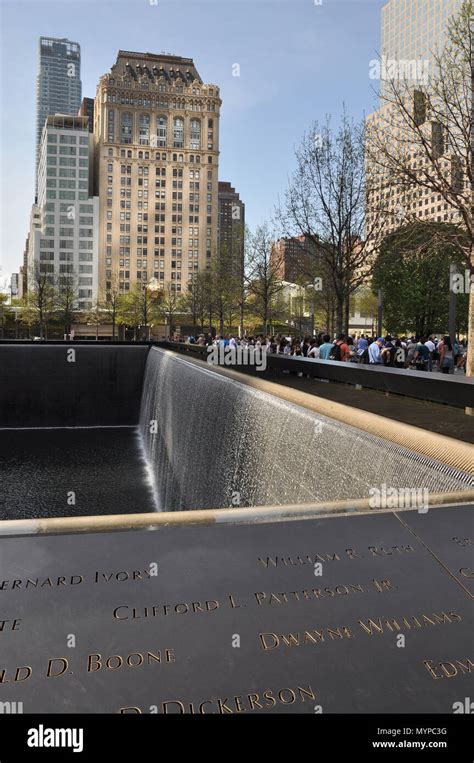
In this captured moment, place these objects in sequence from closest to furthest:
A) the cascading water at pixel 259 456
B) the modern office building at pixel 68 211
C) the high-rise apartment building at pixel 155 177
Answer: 1. the cascading water at pixel 259 456
2. the modern office building at pixel 68 211
3. the high-rise apartment building at pixel 155 177

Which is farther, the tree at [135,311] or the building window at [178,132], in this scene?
the building window at [178,132]

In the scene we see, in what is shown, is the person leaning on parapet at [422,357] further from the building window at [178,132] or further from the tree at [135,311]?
the building window at [178,132]

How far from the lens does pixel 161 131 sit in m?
116

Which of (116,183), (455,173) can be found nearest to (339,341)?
(455,173)

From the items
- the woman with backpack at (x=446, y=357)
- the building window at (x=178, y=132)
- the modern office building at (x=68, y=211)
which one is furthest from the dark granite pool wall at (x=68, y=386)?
the building window at (x=178, y=132)

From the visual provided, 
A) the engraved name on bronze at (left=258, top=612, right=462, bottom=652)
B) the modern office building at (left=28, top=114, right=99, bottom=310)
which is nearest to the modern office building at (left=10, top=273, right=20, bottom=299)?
the modern office building at (left=28, top=114, right=99, bottom=310)

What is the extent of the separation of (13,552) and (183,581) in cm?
61

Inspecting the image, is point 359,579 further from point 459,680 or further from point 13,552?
point 13,552

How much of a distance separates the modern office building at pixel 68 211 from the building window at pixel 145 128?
9896 mm

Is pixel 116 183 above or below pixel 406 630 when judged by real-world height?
above

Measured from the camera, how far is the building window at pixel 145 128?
11438cm

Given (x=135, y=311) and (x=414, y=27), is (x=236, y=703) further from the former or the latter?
(x=135, y=311)

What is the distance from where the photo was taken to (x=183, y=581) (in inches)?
80.0

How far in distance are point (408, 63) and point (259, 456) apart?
1397 cm
